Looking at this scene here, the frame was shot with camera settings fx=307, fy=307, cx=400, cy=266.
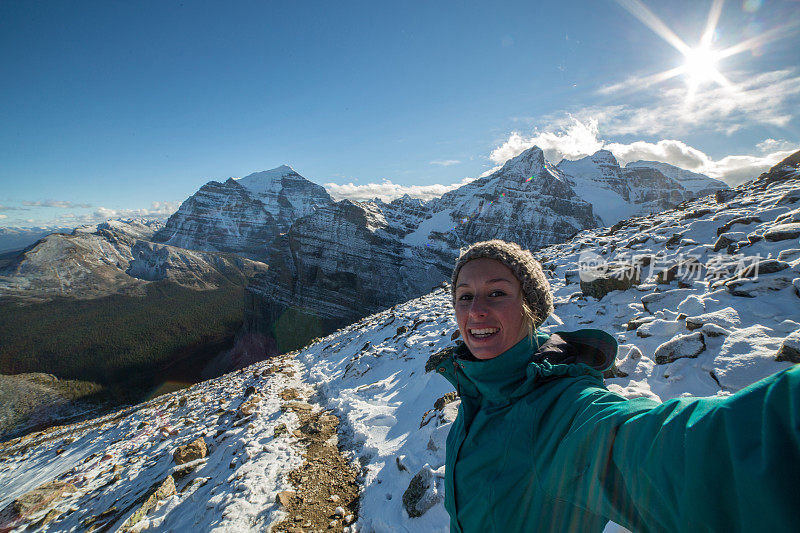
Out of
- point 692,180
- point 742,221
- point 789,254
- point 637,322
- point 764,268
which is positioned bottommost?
point 637,322

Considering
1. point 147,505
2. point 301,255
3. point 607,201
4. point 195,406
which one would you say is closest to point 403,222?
point 301,255

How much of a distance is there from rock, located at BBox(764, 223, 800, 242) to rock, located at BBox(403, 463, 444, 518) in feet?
27.9

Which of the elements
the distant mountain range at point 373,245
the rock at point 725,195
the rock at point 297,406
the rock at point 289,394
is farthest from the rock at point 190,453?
the distant mountain range at point 373,245

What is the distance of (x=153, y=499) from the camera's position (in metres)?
5.65

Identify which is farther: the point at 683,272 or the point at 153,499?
the point at 683,272

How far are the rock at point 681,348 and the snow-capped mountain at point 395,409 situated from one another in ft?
0.05

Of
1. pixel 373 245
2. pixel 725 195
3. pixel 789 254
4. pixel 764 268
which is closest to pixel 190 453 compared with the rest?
pixel 764 268

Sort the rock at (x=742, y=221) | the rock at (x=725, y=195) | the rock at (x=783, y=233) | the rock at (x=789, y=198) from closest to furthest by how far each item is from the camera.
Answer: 1. the rock at (x=783, y=233)
2. the rock at (x=742, y=221)
3. the rock at (x=789, y=198)
4. the rock at (x=725, y=195)

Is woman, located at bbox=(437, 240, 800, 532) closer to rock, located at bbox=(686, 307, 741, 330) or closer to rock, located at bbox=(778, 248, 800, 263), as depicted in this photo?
rock, located at bbox=(686, 307, 741, 330)

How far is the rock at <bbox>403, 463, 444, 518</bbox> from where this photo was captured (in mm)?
3986

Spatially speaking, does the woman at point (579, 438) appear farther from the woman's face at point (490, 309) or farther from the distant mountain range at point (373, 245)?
the distant mountain range at point (373, 245)

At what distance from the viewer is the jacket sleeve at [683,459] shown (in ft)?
2.05

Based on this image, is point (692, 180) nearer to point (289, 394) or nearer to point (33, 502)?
point (289, 394)

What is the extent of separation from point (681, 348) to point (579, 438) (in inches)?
173
